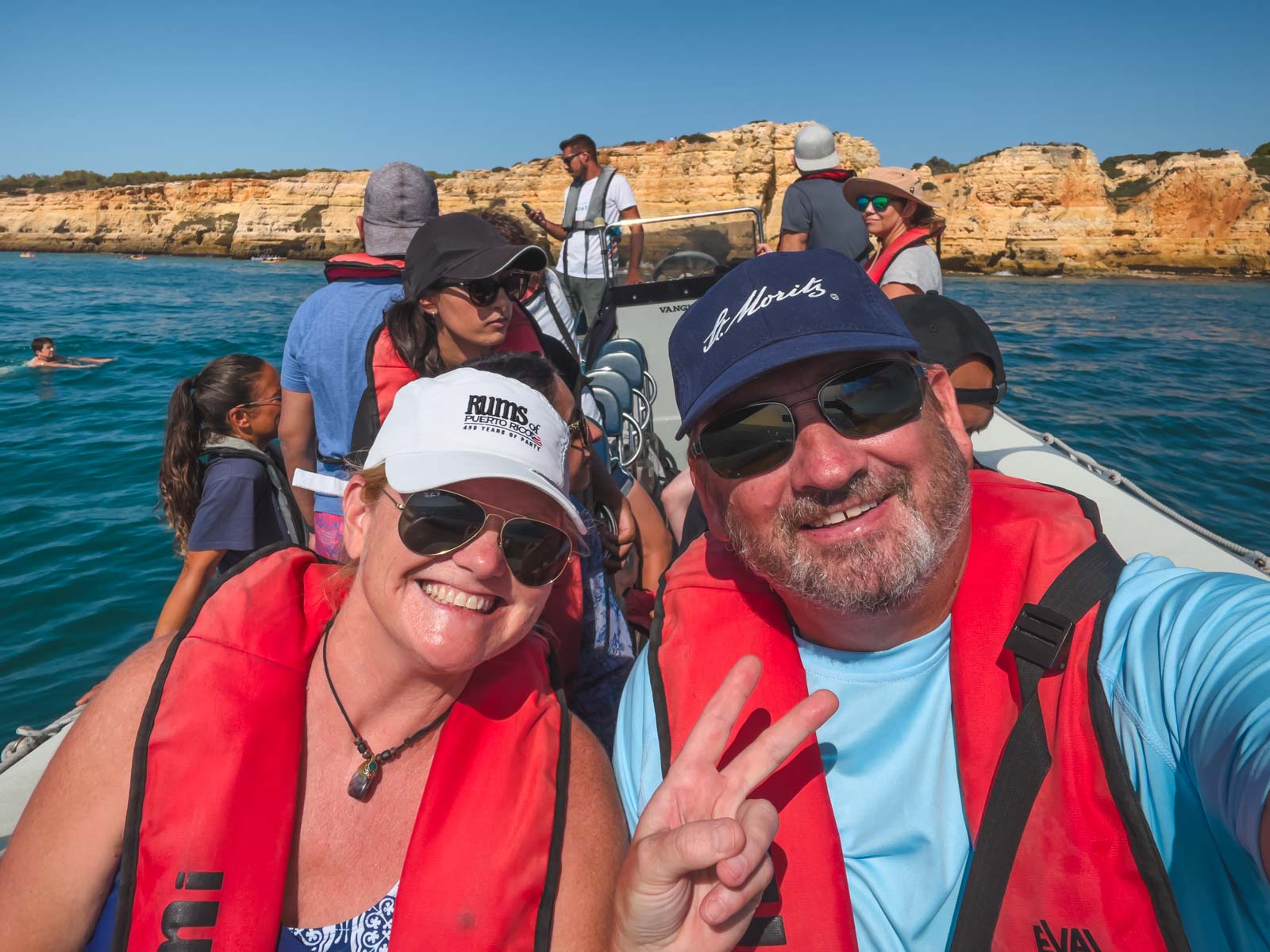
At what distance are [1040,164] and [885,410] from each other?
43351 millimetres

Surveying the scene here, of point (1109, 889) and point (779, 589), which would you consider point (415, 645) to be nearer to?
point (779, 589)

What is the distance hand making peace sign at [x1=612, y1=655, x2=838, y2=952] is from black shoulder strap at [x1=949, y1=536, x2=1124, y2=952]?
0.30m

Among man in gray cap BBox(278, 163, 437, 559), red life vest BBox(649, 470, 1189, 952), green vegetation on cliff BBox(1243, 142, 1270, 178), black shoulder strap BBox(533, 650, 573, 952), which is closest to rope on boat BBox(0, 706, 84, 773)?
man in gray cap BBox(278, 163, 437, 559)

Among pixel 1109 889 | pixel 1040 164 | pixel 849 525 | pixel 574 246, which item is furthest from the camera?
pixel 1040 164

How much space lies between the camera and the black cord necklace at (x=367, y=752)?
1.41 metres

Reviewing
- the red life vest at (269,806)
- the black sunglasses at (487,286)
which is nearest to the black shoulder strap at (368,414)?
the black sunglasses at (487,286)

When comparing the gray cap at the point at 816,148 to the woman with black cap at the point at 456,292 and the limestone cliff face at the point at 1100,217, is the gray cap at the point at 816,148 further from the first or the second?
the limestone cliff face at the point at 1100,217

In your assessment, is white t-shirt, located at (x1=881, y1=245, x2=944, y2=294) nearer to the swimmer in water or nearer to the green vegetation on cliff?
the swimmer in water

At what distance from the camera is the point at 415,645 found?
4.44 feet

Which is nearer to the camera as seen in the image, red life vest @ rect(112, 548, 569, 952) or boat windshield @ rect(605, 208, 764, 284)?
red life vest @ rect(112, 548, 569, 952)

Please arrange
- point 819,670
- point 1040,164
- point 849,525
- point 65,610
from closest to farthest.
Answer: point 849,525 → point 819,670 → point 65,610 → point 1040,164

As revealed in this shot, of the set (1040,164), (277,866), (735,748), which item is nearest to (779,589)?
(735,748)

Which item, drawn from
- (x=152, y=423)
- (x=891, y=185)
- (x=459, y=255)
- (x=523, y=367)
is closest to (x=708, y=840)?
(x=523, y=367)

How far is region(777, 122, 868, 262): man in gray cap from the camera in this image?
4.51 metres
